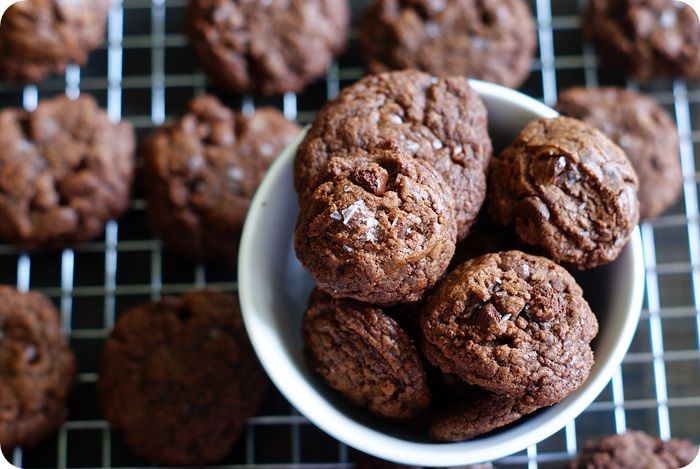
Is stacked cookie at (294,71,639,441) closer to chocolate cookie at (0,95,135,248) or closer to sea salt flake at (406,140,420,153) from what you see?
sea salt flake at (406,140,420,153)

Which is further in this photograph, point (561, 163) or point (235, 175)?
point (235, 175)

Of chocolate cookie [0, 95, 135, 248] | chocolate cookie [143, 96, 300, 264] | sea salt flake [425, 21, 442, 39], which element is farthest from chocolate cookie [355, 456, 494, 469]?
sea salt flake [425, 21, 442, 39]

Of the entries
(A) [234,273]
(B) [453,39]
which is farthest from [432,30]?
(A) [234,273]

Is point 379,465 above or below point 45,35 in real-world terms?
below

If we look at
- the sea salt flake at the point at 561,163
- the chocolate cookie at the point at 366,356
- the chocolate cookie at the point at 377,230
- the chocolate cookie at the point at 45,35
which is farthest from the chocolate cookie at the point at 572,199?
the chocolate cookie at the point at 45,35

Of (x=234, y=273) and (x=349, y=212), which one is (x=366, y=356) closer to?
(x=349, y=212)
